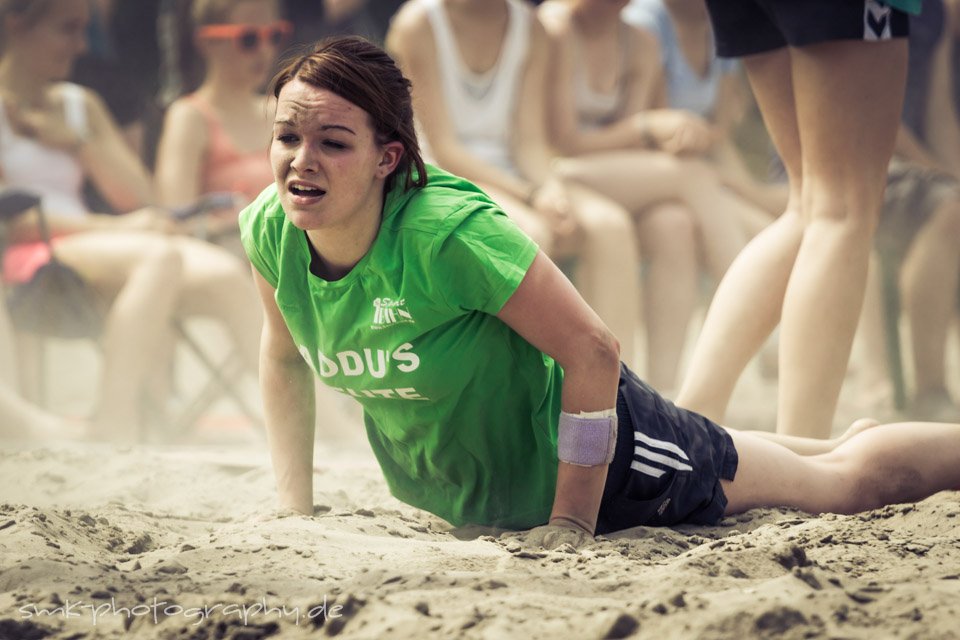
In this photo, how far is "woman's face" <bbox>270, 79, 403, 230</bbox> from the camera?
106 inches

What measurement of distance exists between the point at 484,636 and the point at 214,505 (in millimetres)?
1721

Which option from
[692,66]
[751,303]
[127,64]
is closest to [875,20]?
[751,303]

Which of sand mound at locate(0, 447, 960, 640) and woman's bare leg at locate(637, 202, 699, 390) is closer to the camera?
sand mound at locate(0, 447, 960, 640)

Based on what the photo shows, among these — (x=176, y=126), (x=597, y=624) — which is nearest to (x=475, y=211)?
(x=597, y=624)

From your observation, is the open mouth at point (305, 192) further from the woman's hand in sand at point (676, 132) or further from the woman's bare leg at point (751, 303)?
the woman's hand in sand at point (676, 132)

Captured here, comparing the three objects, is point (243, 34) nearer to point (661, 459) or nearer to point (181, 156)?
point (181, 156)

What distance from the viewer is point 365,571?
7.74ft

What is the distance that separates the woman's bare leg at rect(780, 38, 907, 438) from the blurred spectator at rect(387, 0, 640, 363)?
74.2 inches

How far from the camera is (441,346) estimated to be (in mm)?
2762

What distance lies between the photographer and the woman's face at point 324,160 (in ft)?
8.87

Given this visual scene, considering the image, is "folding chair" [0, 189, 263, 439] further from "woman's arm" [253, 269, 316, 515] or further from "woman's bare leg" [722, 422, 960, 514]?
"woman's bare leg" [722, 422, 960, 514]

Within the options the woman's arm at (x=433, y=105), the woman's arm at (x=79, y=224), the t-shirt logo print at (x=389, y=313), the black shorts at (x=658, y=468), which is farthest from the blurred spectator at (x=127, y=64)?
the black shorts at (x=658, y=468)

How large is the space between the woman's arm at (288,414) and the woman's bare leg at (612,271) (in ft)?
7.55

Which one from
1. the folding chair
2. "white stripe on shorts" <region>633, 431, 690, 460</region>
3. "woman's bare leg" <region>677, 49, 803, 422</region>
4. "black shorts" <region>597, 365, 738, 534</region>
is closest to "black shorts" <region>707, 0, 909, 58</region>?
"woman's bare leg" <region>677, 49, 803, 422</region>
